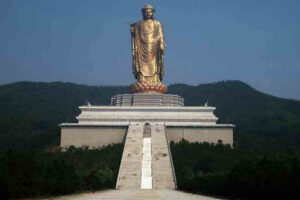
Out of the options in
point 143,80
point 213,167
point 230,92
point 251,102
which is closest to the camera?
point 213,167

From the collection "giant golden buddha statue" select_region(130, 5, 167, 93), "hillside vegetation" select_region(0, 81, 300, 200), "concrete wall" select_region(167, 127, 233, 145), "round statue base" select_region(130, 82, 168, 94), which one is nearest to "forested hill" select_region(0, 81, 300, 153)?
"hillside vegetation" select_region(0, 81, 300, 200)

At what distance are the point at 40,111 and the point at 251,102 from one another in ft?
77.9

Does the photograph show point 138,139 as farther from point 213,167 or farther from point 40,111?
point 40,111

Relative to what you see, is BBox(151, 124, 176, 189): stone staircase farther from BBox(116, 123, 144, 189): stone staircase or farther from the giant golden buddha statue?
the giant golden buddha statue

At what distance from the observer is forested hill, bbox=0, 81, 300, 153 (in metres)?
43.2

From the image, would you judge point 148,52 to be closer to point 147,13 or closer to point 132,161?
point 147,13

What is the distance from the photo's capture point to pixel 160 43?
1404 inches

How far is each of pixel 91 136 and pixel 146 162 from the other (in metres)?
6.05

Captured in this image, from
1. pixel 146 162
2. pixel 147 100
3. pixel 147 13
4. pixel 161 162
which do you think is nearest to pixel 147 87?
pixel 147 100

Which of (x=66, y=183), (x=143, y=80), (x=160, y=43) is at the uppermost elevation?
(x=160, y=43)

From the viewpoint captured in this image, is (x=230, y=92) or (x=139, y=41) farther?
(x=230, y=92)

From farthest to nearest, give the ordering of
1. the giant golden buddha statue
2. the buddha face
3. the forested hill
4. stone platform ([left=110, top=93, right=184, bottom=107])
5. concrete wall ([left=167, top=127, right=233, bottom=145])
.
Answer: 1. the forested hill
2. the buddha face
3. the giant golden buddha statue
4. stone platform ([left=110, top=93, right=184, bottom=107])
5. concrete wall ([left=167, top=127, right=233, bottom=145])

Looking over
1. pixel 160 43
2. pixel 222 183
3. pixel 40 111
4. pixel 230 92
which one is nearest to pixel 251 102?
pixel 230 92

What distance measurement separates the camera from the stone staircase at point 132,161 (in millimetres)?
23469
